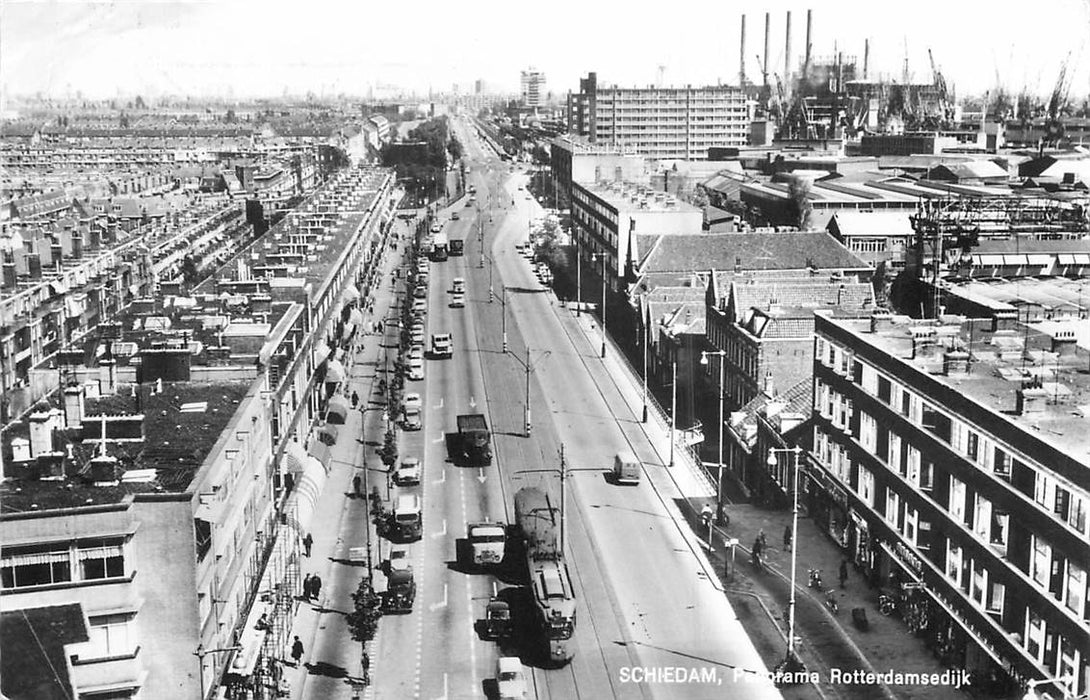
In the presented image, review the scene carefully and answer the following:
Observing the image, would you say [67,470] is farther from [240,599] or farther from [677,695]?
[677,695]

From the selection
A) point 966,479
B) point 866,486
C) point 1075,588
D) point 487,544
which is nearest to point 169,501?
point 487,544

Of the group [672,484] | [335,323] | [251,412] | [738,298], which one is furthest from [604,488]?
[335,323]

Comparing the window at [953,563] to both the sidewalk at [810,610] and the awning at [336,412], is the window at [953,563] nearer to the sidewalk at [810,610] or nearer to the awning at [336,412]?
the sidewalk at [810,610]

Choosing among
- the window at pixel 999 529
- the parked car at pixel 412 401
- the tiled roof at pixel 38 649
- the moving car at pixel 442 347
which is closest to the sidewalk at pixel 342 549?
the parked car at pixel 412 401

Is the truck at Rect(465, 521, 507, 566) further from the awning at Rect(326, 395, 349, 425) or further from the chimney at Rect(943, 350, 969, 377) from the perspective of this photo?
the awning at Rect(326, 395, 349, 425)

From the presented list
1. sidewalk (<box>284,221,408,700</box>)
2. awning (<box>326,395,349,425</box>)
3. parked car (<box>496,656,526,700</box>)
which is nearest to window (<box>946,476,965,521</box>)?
parked car (<box>496,656,526,700</box>)

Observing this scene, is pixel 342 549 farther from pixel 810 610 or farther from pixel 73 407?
pixel 810 610
